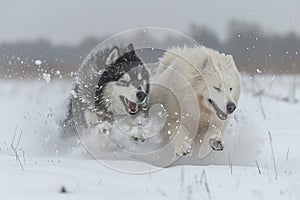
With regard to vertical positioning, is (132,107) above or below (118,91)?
below

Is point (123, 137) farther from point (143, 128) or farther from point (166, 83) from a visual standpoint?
point (166, 83)

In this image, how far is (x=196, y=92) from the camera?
6184 millimetres

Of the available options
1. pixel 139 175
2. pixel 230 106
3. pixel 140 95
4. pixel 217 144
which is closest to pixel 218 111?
pixel 230 106

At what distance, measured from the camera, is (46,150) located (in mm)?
6551

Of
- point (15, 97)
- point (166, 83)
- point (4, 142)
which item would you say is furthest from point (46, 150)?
point (15, 97)

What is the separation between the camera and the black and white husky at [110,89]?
246 inches

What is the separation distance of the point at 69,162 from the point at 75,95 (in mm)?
1385

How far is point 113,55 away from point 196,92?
3.22 feet

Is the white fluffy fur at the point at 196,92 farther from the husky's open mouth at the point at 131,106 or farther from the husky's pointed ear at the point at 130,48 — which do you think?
the husky's pointed ear at the point at 130,48

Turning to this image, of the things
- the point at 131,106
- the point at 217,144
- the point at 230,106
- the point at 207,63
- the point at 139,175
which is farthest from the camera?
the point at 131,106

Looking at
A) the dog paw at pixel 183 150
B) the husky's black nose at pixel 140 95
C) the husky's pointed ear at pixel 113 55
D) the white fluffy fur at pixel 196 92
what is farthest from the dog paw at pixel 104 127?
the dog paw at pixel 183 150

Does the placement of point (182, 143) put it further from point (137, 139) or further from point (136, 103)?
point (136, 103)

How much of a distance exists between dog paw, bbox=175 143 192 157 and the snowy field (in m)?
0.26

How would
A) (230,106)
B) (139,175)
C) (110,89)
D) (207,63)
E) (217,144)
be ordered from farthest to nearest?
(110,89) → (207,63) → (217,144) → (230,106) → (139,175)
